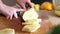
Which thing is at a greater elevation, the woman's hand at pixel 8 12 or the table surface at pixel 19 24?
the woman's hand at pixel 8 12

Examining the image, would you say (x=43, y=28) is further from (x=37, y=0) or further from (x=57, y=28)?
(x=37, y=0)

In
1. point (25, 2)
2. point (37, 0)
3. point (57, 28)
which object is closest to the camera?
point (57, 28)

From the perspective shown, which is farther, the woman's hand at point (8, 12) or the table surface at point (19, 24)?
the woman's hand at point (8, 12)

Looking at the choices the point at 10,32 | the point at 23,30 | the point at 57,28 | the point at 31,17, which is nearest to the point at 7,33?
the point at 10,32

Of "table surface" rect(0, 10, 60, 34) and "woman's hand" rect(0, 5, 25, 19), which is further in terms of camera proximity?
"woman's hand" rect(0, 5, 25, 19)

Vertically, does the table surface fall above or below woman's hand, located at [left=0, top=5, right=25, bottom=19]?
below

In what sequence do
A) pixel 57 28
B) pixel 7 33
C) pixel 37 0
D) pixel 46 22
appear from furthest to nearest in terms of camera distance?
pixel 37 0, pixel 46 22, pixel 7 33, pixel 57 28

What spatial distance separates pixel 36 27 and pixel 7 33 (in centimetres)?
18

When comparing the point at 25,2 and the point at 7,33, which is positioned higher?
the point at 25,2

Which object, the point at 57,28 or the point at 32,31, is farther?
the point at 32,31

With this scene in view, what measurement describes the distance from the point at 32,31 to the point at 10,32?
0.42ft

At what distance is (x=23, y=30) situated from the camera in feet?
1.92

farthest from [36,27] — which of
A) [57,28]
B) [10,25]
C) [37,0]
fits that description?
[37,0]

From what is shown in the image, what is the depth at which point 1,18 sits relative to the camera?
2.47 feet
